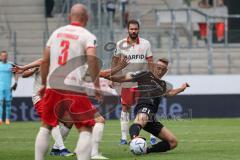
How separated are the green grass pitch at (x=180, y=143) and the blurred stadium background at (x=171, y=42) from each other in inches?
129

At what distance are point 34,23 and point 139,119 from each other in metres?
20.5

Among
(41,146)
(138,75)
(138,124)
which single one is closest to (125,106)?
(138,75)

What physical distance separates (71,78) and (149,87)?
15.8 feet

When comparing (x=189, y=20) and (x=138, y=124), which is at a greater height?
(x=189, y=20)

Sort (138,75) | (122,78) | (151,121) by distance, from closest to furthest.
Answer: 1. (151,121)
2. (138,75)
3. (122,78)

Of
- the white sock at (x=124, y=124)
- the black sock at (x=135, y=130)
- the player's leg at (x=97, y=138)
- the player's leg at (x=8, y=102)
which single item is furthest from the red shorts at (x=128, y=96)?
the player's leg at (x=8, y=102)

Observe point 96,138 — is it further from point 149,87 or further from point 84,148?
point 84,148

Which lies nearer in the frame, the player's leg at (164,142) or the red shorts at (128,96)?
the player's leg at (164,142)

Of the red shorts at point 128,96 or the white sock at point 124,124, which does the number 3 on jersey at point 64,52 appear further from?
the white sock at point 124,124

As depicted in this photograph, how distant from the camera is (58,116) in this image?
39.5 feet

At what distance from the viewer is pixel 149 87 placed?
16438 mm

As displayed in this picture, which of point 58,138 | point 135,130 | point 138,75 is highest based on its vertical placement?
point 138,75

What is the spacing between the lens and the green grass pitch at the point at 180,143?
1507 centimetres

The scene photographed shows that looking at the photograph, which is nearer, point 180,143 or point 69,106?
point 69,106
